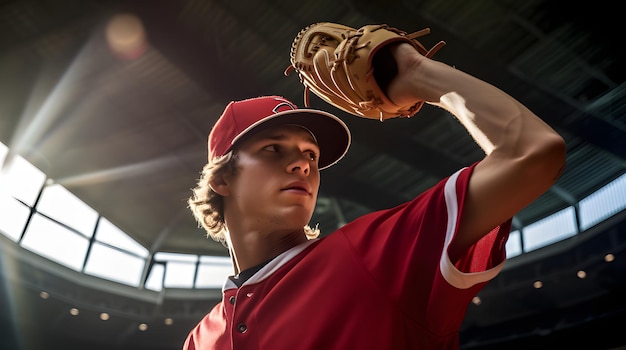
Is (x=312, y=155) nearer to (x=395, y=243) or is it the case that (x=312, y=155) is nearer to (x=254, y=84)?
(x=395, y=243)

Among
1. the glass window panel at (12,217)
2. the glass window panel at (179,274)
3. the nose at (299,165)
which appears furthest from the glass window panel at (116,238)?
the nose at (299,165)

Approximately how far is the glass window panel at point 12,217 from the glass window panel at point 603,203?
9.30m

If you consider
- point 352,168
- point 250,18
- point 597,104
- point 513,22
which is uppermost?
point 250,18

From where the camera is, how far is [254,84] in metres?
8.47

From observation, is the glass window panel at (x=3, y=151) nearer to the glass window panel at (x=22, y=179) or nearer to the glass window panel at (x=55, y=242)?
the glass window panel at (x=22, y=179)

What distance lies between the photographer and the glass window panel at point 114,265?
12203mm

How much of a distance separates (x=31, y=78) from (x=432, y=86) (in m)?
8.81

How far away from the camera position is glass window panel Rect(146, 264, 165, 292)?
13172mm

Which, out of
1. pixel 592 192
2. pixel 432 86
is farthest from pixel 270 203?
pixel 592 192

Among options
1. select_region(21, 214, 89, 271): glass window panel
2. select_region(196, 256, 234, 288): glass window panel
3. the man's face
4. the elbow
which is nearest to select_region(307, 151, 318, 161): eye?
the man's face

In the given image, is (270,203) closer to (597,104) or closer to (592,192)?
(597,104)

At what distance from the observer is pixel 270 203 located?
1.68 metres

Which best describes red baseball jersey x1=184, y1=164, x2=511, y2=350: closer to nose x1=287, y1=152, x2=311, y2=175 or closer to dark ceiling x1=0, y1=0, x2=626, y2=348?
nose x1=287, y1=152, x2=311, y2=175

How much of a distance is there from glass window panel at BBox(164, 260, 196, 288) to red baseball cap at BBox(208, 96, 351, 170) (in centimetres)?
1202
